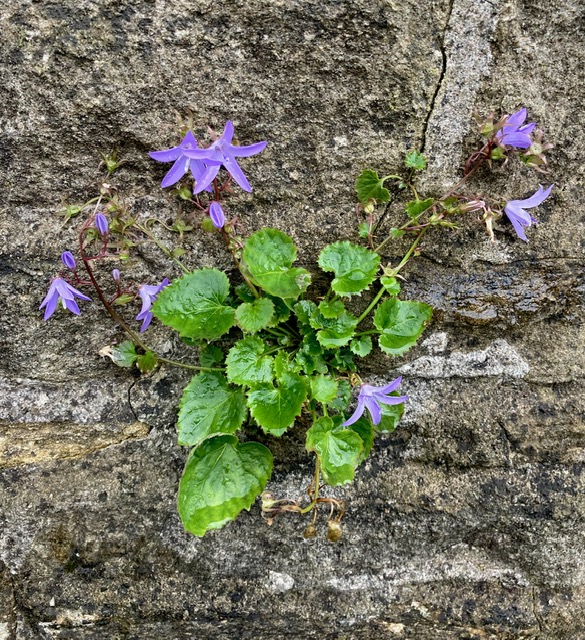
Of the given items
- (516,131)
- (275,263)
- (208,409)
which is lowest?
(208,409)

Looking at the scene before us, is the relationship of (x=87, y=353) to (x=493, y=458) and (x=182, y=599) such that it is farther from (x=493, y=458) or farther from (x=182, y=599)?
(x=493, y=458)

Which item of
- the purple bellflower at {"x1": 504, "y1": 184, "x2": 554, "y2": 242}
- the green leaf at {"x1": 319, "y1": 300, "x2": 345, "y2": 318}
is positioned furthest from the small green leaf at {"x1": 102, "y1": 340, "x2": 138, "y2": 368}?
the purple bellflower at {"x1": 504, "y1": 184, "x2": 554, "y2": 242}

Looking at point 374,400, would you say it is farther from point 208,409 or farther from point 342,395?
point 208,409

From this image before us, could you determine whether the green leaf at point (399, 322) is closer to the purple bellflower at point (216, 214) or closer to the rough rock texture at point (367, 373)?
the rough rock texture at point (367, 373)

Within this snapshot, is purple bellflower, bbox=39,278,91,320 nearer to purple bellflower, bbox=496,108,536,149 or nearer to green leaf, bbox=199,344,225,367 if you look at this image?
green leaf, bbox=199,344,225,367

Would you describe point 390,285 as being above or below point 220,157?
below

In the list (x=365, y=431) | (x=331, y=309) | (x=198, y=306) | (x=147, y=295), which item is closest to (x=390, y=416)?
(x=365, y=431)

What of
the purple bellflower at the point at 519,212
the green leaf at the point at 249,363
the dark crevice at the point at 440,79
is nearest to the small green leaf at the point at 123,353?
the green leaf at the point at 249,363
